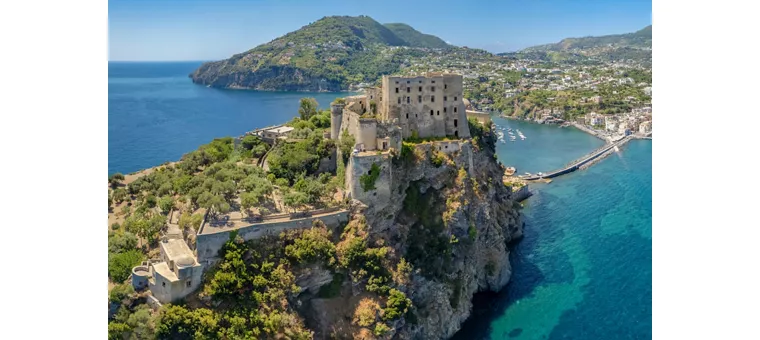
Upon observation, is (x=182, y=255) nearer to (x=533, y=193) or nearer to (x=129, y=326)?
(x=129, y=326)

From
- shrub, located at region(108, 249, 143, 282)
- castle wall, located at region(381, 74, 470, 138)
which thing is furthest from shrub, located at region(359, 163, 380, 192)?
shrub, located at region(108, 249, 143, 282)

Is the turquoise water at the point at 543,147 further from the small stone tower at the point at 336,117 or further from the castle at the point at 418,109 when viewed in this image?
the small stone tower at the point at 336,117

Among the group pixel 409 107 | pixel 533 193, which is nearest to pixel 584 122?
pixel 533 193

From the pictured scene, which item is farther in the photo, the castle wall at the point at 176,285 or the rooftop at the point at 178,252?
the rooftop at the point at 178,252

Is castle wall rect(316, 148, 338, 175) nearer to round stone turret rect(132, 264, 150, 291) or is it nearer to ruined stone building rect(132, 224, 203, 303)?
ruined stone building rect(132, 224, 203, 303)

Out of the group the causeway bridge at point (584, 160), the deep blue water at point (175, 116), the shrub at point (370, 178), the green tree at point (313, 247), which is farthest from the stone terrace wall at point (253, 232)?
the causeway bridge at point (584, 160)

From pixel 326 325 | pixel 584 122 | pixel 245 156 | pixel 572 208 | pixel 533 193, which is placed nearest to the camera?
pixel 326 325

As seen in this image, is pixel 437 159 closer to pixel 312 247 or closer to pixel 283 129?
pixel 312 247
